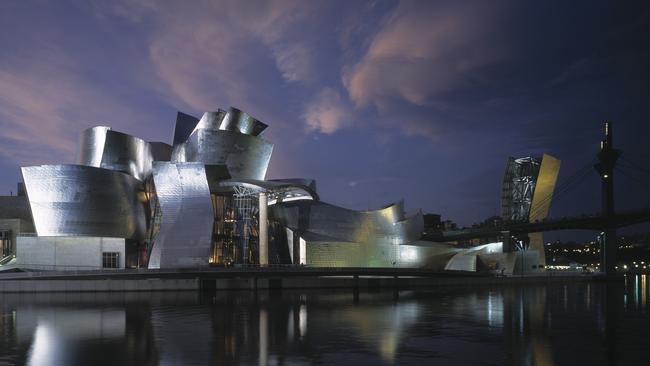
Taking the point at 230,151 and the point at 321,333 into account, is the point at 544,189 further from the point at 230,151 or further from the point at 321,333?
the point at 321,333

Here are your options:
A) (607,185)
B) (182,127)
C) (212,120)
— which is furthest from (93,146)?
(607,185)

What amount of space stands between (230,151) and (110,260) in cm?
1182

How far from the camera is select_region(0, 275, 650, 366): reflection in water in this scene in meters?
11.5

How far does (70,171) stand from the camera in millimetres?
41031

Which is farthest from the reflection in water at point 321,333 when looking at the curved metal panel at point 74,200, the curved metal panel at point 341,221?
the curved metal panel at point 341,221

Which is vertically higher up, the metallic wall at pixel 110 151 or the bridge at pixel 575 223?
the metallic wall at pixel 110 151

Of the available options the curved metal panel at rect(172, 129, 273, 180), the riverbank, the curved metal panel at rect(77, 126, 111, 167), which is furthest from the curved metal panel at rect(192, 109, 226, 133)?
the riverbank

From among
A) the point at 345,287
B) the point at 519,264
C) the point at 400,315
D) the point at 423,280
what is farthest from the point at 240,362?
the point at 519,264

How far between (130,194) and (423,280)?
22.6 m

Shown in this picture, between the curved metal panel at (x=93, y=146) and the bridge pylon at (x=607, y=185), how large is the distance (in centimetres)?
4411

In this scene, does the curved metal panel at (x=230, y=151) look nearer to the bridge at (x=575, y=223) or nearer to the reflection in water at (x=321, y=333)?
the reflection in water at (x=321, y=333)

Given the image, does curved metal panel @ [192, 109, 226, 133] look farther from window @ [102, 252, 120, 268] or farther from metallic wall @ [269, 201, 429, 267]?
window @ [102, 252, 120, 268]

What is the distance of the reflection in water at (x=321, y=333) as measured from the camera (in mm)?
11500

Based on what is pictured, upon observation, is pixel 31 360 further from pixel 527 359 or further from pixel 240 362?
pixel 527 359
